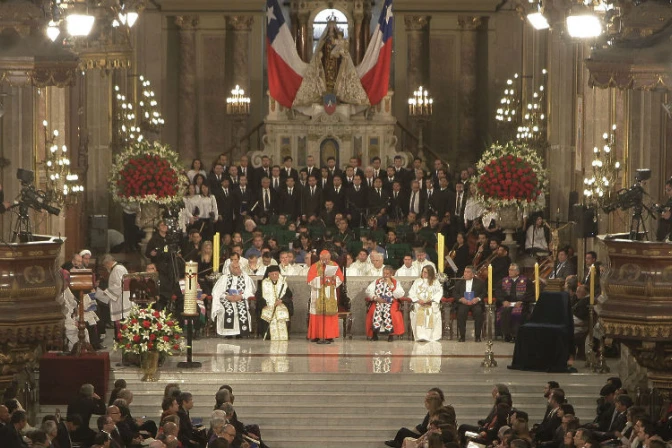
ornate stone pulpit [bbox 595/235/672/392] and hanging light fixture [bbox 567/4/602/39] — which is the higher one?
hanging light fixture [bbox 567/4/602/39]

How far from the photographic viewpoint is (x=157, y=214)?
31.9m

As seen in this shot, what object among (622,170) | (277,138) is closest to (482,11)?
(277,138)

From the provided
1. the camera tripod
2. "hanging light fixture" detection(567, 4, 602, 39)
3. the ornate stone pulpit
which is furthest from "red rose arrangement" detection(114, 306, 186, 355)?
"hanging light fixture" detection(567, 4, 602, 39)

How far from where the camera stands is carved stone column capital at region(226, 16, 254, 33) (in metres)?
40.6

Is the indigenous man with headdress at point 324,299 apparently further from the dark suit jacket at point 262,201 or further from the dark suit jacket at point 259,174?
the dark suit jacket at point 259,174

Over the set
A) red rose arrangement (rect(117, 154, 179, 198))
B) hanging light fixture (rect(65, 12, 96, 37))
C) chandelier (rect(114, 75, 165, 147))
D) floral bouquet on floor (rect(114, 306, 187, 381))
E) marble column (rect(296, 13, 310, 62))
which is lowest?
floral bouquet on floor (rect(114, 306, 187, 381))

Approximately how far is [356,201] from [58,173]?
289 inches

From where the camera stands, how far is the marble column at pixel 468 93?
40.5 m

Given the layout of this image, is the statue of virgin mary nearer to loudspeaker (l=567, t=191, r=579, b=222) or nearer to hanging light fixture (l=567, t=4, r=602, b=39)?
loudspeaker (l=567, t=191, r=579, b=222)

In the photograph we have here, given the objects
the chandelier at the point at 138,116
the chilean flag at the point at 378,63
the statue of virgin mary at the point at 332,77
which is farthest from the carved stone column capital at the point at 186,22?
the chilean flag at the point at 378,63

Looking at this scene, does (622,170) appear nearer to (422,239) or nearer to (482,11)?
(422,239)

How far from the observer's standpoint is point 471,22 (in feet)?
133

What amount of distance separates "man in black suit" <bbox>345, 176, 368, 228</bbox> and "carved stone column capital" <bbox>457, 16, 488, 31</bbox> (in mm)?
8388

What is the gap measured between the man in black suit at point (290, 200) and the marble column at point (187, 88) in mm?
7328
